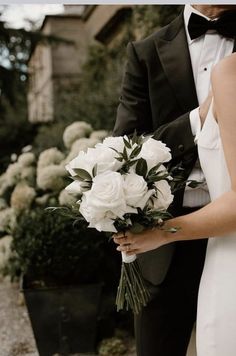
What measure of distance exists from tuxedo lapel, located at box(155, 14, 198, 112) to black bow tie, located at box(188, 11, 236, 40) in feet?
0.20

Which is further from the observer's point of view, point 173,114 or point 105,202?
point 173,114

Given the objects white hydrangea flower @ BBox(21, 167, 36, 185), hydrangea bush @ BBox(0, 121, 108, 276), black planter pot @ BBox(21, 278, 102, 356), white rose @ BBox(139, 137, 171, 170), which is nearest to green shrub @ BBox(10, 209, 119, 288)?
black planter pot @ BBox(21, 278, 102, 356)

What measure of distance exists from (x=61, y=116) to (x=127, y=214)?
26.9 feet

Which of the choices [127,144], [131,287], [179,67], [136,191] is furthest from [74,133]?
Result: [136,191]

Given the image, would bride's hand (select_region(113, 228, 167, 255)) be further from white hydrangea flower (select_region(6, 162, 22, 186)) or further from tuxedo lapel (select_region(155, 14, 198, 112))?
white hydrangea flower (select_region(6, 162, 22, 186))

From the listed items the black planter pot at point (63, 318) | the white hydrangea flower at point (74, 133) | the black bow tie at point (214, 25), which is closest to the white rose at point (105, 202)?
the black bow tie at point (214, 25)

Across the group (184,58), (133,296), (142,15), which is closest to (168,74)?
(184,58)

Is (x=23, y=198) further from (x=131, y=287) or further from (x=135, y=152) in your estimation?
(x=135, y=152)

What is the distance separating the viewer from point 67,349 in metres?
3.75

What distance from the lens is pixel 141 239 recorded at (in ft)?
5.46

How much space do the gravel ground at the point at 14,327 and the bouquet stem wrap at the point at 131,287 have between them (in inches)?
83.7

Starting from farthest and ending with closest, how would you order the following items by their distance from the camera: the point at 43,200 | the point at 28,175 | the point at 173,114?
1. the point at 28,175
2. the point at 43,200
3. the point at 173,114

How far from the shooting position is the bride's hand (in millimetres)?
1656

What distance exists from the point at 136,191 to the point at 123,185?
42 mm
